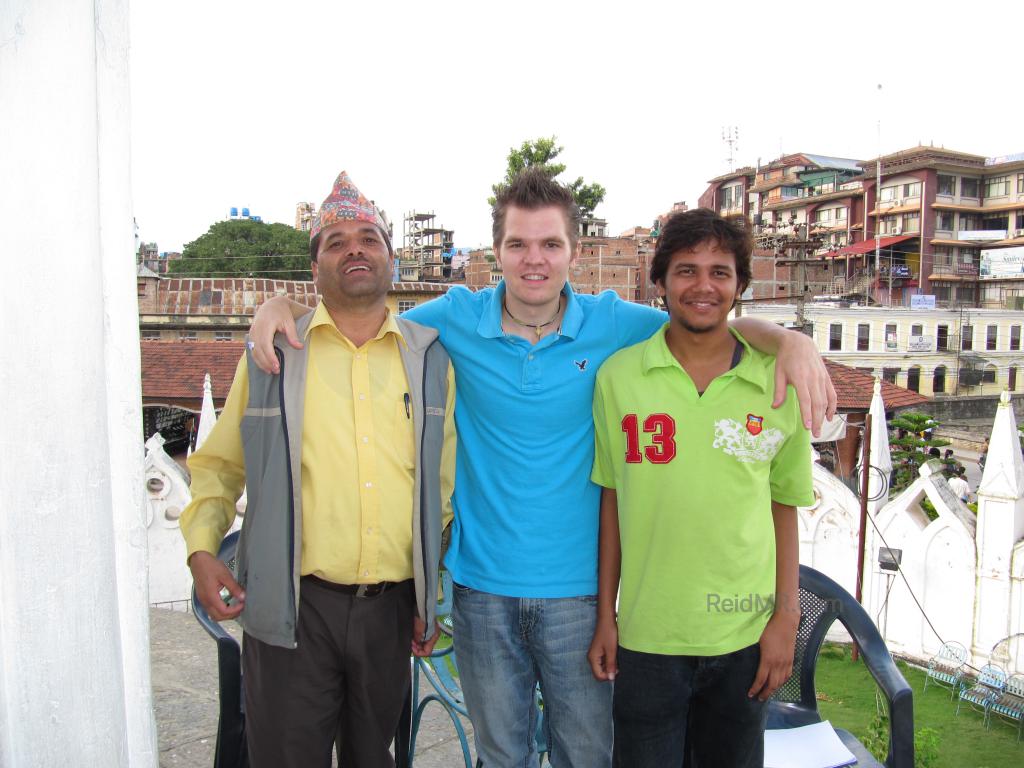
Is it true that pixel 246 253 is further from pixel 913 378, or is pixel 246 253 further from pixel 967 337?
pixel 967 337

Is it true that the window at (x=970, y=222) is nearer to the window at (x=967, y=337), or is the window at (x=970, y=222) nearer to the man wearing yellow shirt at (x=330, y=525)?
the window at (x=967, y=337)

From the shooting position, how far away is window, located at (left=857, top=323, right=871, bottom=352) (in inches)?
1388

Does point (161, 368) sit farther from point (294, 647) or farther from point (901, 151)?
point (901, 151)

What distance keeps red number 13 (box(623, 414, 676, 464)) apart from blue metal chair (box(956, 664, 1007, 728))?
7357 millimetres

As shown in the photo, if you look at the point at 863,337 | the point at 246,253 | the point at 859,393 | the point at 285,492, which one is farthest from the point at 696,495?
the point at 246,253

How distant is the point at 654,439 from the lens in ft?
7.95

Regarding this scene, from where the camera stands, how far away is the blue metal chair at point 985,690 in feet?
25.4

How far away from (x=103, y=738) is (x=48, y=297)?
858 millimetres

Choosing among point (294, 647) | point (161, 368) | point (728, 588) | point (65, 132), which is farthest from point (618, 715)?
point (161, 368)

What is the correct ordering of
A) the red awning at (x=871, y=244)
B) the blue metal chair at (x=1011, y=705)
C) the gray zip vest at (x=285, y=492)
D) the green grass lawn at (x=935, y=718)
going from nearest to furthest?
the gray zip vest at (x=285, y=492)
the green grass lawn at (x=935, y=718)
the blue metal chair at (x=1011, y=705)
the red awning at (x=871, y=244)

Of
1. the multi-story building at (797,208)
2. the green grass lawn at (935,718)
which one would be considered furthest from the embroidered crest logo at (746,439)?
the multi-story building at (797,208)

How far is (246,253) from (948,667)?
4901cm

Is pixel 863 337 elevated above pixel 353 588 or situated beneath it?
situated beneath

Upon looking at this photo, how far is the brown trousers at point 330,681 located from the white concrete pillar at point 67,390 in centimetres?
86
